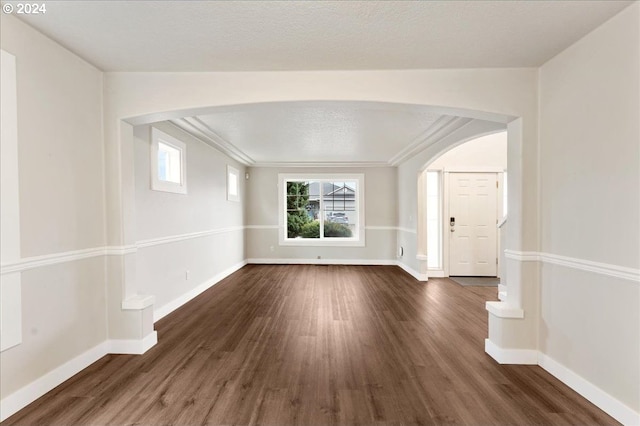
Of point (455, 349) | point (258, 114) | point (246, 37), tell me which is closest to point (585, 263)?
point (455, 349)

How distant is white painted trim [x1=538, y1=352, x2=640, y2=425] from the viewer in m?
1.64

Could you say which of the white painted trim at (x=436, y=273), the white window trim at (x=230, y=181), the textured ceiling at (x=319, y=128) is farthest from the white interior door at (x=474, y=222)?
the white window trim at (x=230, y=181)

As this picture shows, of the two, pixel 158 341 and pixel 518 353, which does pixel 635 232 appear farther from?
pixel 158 341

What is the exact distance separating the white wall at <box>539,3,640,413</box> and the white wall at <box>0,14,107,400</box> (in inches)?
145

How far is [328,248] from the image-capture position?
6879mm

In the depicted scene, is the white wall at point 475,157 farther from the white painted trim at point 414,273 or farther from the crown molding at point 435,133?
the white painted trim at point 414,273

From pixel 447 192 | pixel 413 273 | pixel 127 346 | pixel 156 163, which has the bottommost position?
pixel 413 273

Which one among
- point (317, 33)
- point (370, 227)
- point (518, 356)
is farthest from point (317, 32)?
point (370, 227)

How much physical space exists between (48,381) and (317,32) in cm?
298

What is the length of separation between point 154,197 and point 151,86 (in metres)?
1.25

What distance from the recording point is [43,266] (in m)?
1.93

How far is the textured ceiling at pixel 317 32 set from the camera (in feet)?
5.41

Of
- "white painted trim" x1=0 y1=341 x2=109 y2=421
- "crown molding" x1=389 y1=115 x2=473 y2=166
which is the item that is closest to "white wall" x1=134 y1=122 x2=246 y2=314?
"white painted trim" x1=0 y1=341 x2=109 y2=421

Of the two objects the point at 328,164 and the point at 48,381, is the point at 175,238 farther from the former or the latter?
the point at 328,164
